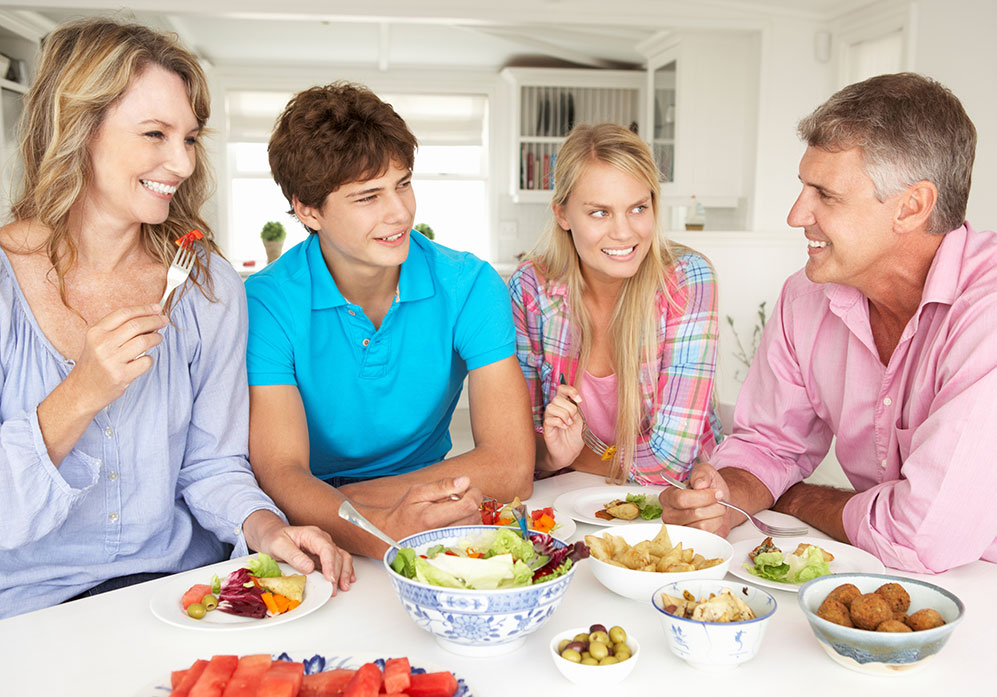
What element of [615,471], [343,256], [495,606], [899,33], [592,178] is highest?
[899,33]

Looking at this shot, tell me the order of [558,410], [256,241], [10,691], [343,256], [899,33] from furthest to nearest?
[256,241]
[899,33]
[343,256]
[558,410]
[10,691]

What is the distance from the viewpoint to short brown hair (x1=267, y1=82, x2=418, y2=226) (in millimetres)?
1826

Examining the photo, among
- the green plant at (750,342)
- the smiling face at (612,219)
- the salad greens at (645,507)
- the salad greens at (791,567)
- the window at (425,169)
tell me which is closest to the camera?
the salad greens at (791,567)

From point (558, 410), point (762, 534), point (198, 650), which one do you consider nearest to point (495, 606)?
point (198, 650)

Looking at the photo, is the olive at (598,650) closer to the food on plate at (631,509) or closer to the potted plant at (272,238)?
the food on plate at (631,509)

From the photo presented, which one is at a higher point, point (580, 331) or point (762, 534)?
point (580, 331)

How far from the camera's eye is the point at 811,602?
1.06m

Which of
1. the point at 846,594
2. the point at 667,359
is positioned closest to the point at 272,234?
the point at 667,359

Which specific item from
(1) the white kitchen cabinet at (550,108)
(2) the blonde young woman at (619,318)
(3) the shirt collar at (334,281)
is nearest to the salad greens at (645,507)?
(2) the blonde young woman at (619,318)

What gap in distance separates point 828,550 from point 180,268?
117 centimetres

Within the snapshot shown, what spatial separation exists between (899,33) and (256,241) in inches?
227

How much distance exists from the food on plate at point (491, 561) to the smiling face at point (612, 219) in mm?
1150

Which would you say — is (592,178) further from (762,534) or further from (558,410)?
(762,534)

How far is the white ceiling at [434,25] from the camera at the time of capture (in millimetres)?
5082
